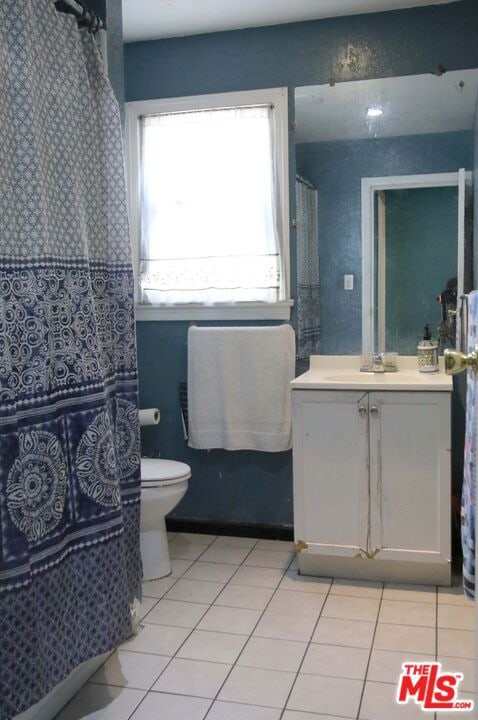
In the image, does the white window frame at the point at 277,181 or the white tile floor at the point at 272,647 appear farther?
the white window frame at the point at 277,181

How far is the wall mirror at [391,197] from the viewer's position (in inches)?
123

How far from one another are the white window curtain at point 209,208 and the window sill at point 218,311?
0.12 ft

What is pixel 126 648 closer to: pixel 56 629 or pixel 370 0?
pixel 56 629

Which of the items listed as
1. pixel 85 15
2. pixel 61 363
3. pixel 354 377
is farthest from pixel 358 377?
pixel 85 15

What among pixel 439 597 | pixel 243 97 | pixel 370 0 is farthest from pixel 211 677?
pixel 370 0

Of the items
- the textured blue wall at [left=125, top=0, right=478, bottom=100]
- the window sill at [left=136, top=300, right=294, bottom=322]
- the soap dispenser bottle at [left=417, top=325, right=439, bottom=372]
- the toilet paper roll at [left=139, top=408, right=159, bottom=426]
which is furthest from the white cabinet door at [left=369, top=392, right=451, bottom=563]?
the textured blue wall at [left=125, top=0, right=478, bottom=100]

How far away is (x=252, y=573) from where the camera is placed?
3080 mm

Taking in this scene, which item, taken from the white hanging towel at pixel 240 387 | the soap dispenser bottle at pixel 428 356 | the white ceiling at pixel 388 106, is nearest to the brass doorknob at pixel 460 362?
the soap dispenser bottle at pixel 428 356

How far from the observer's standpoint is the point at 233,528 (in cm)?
356

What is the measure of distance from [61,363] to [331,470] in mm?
1400

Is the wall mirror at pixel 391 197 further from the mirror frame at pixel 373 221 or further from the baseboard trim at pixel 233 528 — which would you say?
the baseboard trim at pixel 233 528

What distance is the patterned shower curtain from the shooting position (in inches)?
68.6

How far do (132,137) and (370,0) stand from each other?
1285 millimetres

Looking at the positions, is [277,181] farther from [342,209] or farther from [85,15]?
[85,15]
